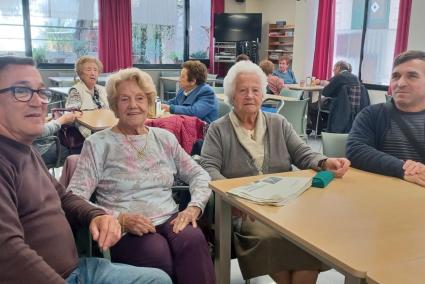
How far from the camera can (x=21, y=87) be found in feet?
3.92

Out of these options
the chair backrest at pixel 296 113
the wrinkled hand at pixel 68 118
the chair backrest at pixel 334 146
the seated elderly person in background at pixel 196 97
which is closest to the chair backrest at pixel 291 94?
the chair backrest at pixel 296 113

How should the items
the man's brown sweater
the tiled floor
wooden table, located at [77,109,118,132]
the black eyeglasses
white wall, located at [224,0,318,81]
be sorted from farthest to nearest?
white wall, located at [224,0,318,81], wooden table, located at [77,109,118,132], the tiled floor, the black eyeglasses, the man's brown sweater

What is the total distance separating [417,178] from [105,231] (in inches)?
50.8

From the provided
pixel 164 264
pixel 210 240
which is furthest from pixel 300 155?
pixel 164 264

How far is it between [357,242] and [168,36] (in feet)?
27.5

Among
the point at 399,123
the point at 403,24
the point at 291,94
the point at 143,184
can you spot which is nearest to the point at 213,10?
the point at 403,24

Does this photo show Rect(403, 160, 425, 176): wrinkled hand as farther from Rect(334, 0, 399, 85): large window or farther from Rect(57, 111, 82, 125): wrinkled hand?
Rect(334, 0, 399, 85): large window

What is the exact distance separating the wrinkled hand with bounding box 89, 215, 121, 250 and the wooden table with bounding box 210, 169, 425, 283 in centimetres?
43

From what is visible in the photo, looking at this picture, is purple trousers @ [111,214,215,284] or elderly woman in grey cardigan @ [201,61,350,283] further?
→ elderly woman in grey cardigan @ [201,61,350,283]

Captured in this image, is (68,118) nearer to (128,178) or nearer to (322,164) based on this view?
(128,178)

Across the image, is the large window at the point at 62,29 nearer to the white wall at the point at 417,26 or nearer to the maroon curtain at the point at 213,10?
the maroon curtain at the point at 213,10

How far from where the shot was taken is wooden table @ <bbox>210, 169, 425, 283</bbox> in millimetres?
1063

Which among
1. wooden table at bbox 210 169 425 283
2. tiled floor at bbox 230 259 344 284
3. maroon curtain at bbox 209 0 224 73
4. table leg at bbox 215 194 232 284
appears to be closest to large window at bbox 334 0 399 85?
maroon curtain at bbox 209 0 224 73

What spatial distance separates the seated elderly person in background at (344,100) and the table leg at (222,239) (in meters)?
4.01
